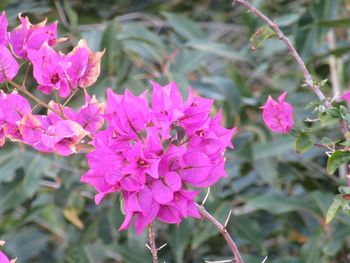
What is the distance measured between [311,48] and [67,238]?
60cm

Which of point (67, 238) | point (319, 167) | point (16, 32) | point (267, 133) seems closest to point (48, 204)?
point (67, 238)

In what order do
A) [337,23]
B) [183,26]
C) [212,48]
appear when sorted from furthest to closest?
[183,26] < [212,48] < [337,23]

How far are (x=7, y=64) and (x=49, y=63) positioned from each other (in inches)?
1.4

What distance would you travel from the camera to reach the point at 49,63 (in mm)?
697

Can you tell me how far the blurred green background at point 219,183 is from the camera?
1.49 m

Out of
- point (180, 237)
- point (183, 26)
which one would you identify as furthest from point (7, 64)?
point (183, 26)

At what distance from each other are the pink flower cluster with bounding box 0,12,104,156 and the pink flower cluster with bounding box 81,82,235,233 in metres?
0.03

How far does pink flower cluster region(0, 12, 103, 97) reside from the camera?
0.70m

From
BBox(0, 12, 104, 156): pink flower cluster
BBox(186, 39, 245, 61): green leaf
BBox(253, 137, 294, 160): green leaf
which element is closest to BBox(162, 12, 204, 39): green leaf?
BBox(186, 39, 245, 61): green leaf

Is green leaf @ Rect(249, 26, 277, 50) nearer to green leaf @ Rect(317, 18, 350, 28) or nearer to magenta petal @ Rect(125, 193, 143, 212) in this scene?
magenta petal @ Rect(125, 193, 143, 212)

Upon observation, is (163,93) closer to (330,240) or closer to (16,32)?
(16,32)

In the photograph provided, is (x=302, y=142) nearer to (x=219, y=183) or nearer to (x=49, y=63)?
(x=49, y=63)

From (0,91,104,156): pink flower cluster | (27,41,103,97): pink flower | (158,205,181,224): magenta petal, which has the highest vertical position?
(27,41,103,97): pink flower

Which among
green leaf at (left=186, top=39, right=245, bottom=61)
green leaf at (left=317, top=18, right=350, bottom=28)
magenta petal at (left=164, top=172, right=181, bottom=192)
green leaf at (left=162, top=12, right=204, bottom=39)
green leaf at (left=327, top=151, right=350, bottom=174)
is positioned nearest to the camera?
magenta petal at (left=164, top=172, right=181, bottom=192)
